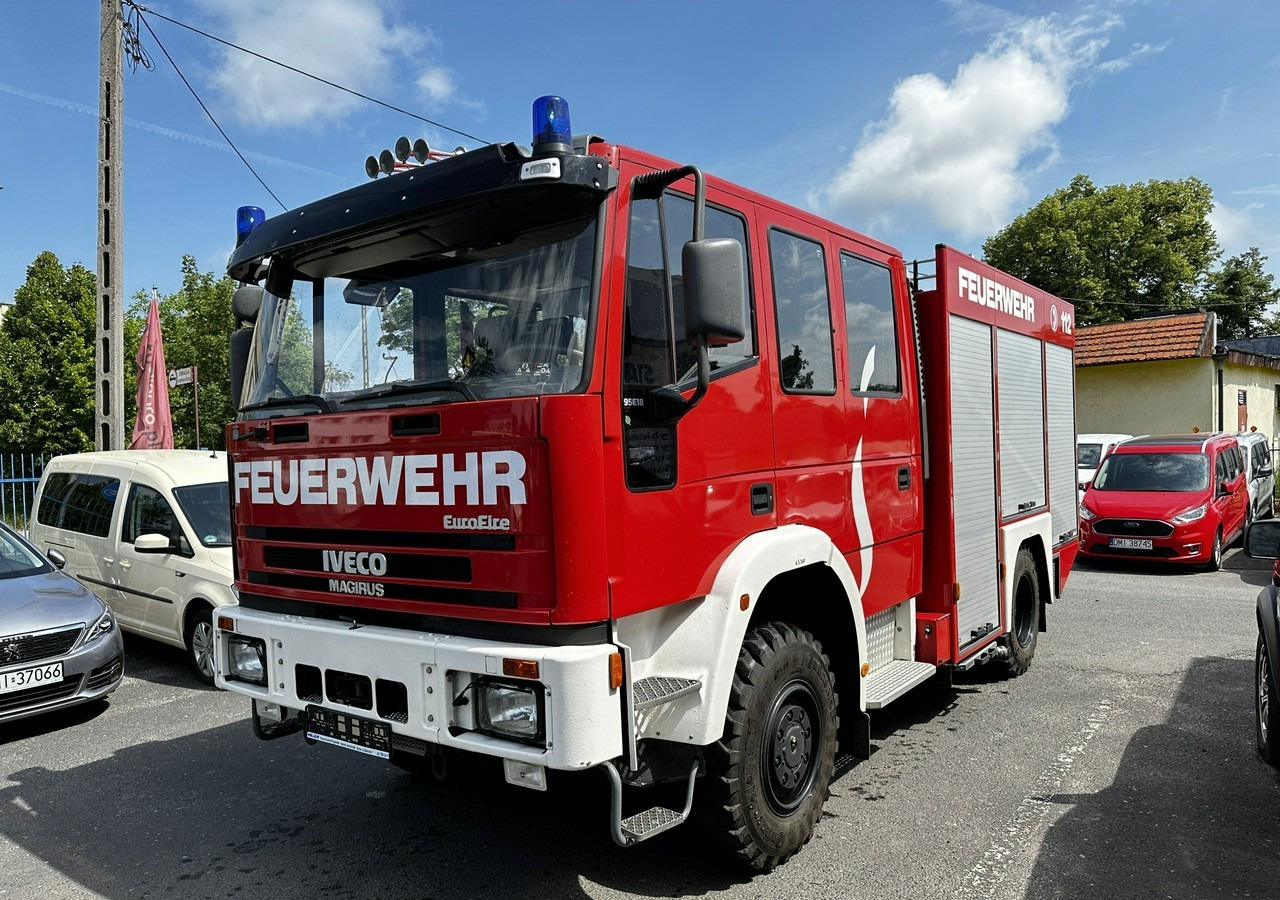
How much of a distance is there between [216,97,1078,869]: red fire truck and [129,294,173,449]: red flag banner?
8423 millimetres

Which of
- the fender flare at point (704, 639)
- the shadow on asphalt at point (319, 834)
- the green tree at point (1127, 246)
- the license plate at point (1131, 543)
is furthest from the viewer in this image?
the green tree at point (1127, 246)

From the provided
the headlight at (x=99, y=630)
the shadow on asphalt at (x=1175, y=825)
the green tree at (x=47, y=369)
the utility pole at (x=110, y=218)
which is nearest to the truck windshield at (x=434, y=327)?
the shadow on asphalt at (x=1175, y=825)

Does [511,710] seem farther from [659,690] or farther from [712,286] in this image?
[712,286]

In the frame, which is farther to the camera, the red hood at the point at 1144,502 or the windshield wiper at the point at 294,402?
the red hood at the point at 1144,502

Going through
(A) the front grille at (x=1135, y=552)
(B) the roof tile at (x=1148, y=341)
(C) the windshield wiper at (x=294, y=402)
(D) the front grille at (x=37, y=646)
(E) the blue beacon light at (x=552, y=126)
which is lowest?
(A) the front grille at (x=1135, y=552)

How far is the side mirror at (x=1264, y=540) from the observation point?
3.88 meters

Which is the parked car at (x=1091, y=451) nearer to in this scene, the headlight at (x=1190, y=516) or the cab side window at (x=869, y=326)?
the headlight at (x=1190, y=516)

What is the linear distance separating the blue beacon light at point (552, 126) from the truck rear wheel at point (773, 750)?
78.1 inches

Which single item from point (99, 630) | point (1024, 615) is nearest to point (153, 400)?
point (99, 630)

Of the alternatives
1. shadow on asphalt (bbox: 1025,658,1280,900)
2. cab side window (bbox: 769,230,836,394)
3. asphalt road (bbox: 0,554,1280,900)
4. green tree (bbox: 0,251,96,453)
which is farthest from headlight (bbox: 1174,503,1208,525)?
green tree (bbox: 0,251,96,453)

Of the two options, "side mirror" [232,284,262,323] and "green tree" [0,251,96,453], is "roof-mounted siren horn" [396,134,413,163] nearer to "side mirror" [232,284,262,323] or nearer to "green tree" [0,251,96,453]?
"side mirror" [232,284,262,323]

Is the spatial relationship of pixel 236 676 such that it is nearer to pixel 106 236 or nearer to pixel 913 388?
pixel 913 388

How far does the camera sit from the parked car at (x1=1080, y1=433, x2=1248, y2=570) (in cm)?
1163

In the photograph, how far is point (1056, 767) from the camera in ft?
15.6
